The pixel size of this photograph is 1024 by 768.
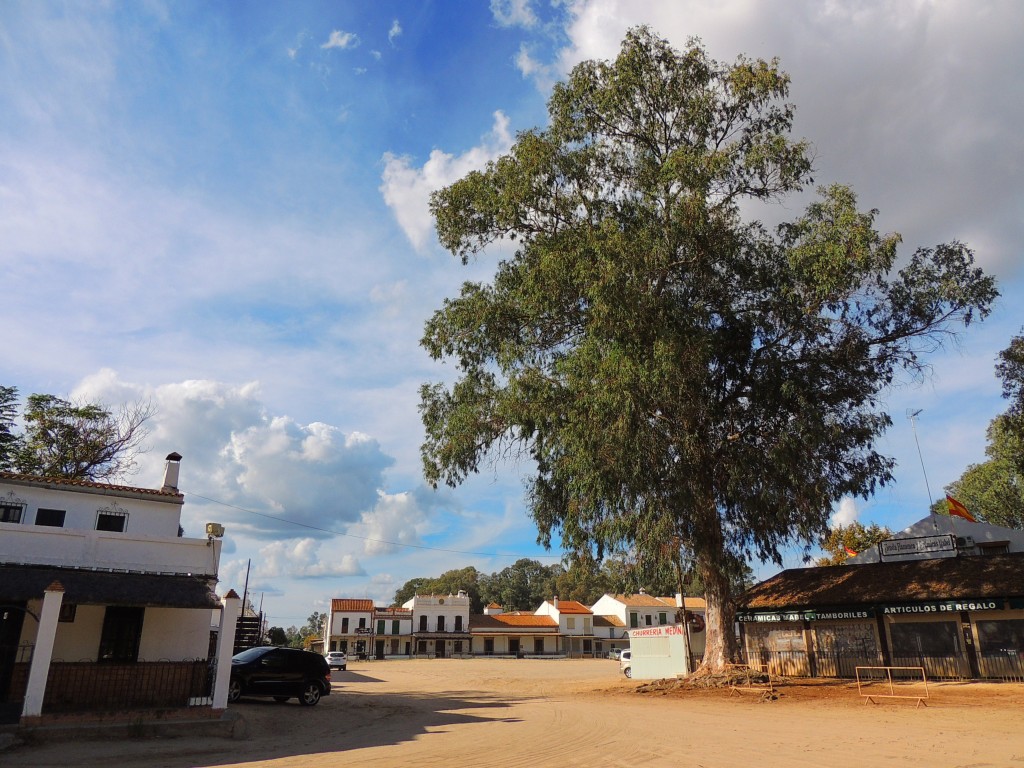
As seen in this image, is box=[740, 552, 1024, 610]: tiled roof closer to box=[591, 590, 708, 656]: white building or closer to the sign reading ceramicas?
the sign reading ceramicas

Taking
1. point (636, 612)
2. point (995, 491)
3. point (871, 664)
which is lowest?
point (871, 664)

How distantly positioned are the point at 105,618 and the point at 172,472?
662cm

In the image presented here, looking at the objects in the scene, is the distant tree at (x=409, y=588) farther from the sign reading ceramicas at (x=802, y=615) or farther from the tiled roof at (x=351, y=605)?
the sign reading ceramicas at (x=802, y=615)

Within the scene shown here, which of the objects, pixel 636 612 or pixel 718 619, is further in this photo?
pixel 636 612

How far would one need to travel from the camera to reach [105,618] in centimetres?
1539

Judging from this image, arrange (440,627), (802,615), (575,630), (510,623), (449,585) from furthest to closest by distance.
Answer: (449,585), (575,630), (510,623), (440,627), (802,615)

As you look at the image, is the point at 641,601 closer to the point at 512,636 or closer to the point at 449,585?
the point at 512,636

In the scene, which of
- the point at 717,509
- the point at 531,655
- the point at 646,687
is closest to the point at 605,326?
the point at 717,509

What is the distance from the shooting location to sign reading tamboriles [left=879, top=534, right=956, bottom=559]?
101ft

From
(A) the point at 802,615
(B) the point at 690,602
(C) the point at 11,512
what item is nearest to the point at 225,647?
(C) the point at 11,512

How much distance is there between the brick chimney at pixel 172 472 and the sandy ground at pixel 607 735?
6.93m

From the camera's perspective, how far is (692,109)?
2358cm

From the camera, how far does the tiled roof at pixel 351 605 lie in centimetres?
7600

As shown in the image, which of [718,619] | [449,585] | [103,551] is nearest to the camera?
[103,551]
